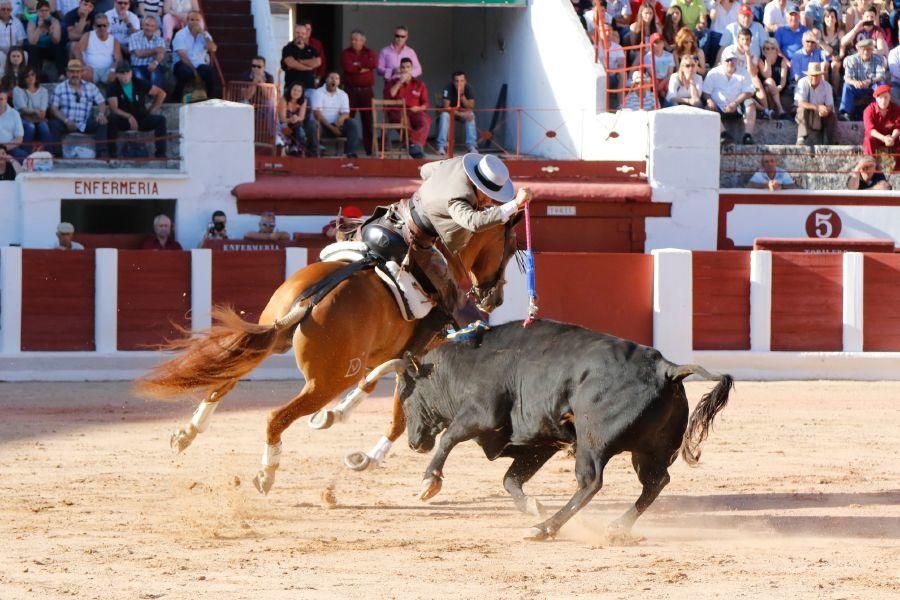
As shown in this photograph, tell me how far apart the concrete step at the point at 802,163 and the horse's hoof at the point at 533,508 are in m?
9.90

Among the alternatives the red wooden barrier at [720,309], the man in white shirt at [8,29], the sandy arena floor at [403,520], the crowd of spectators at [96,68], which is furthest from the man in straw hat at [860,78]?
the man in white shirt at [8,29]

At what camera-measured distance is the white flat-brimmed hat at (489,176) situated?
773 centimetres

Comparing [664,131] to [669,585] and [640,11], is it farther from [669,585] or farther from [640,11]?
[669,585]

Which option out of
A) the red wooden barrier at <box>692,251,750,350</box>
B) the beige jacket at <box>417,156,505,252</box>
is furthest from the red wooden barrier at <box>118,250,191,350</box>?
the beige jacket at <box>417,156,505,252</box>

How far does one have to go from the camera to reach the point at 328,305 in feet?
24.2

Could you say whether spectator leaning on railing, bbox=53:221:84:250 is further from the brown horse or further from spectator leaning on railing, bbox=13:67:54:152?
the brown horse

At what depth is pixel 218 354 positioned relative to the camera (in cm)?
732

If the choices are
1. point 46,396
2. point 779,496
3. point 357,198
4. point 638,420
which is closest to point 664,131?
point 357,198

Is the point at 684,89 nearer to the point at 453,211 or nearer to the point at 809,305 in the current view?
the point at 809,305

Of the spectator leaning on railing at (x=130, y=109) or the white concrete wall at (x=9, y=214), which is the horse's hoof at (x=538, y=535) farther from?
the spectator leaning on railing at (x=130, y=109)

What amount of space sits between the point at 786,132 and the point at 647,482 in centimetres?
1134

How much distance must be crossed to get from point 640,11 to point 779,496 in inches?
414

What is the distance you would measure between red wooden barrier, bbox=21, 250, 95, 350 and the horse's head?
6018 millimetres

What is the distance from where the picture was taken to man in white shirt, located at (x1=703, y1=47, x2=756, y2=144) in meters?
17.0
